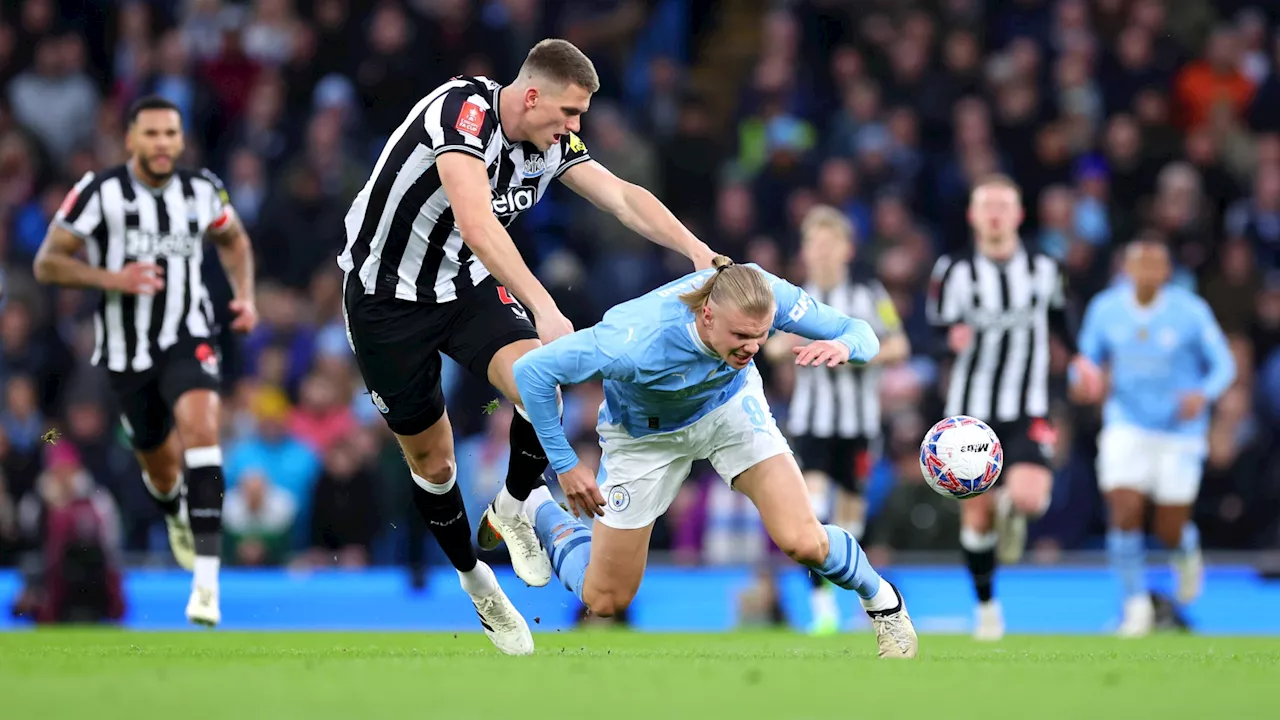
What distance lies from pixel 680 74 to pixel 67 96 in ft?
19.8

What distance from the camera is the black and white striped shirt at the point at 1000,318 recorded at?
37.6 feet

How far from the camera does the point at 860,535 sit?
1288 centimetres

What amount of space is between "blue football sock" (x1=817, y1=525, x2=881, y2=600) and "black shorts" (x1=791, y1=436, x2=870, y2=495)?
533 cm

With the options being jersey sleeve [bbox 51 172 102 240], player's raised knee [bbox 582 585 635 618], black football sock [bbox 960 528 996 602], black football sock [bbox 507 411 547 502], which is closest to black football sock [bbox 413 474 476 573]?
black football sock [bbox 507 411 547 502]

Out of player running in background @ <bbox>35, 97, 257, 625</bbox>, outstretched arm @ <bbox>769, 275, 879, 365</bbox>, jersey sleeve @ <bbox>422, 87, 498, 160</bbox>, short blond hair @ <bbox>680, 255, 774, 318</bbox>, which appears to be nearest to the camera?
short blond hair @ <bbox>680, 255, 774, 318</bbox>

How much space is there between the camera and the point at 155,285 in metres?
9.96

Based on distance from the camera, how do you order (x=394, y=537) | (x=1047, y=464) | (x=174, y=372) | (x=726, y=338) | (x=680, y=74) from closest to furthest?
(x=726, y=338) → (x=174, y=372) → (x=1047, y=464) → (x=394, y=537) → (x=680, y=74)

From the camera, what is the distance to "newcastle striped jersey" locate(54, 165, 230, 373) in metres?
10.1

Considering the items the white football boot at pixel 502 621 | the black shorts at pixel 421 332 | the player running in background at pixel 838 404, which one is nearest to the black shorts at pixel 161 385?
the black shorts at pixel 421 332

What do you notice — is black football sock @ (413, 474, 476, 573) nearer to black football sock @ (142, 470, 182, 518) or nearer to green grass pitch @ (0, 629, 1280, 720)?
green grass pitch @ (0, 629, 1280, 720)

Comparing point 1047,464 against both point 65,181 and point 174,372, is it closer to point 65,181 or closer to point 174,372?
point 174,372

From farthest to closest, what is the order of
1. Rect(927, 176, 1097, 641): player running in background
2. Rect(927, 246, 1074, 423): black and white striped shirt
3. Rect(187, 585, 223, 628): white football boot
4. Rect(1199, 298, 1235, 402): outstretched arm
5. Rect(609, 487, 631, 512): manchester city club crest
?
Rect(1199, 298, 1235, 402): outstretched arm
Rect(927, 246, 1074, 423): black and white striped shirt
Rect(927, 176, 1097, 641): player running in background
Rect(187, 585, 223, 628): white football boot
Rect(609, 487, 631, 512): manchester city club crest

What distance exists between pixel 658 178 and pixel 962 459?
8936 millimetres

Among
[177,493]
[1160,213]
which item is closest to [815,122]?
[1160,213]
